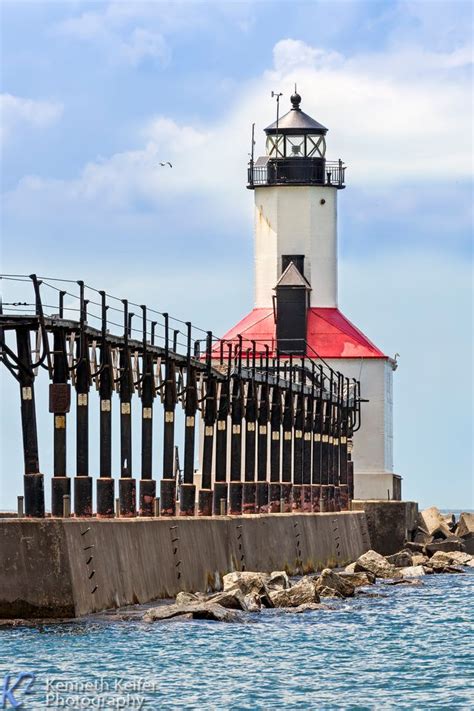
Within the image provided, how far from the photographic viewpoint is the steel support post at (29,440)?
39.8 metres

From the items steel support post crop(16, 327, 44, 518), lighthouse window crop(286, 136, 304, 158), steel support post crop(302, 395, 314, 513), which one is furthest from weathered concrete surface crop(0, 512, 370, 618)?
lighthouse window crop(286, 136, 304, 158)

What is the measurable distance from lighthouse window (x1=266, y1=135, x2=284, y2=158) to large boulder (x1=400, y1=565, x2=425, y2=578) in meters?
31.4

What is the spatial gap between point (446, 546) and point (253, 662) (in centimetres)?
4777

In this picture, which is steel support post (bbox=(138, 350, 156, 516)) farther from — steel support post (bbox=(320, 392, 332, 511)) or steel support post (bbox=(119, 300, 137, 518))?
steel support post (bbox=(320, 392, 332, 511))

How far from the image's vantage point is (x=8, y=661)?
1385 inches

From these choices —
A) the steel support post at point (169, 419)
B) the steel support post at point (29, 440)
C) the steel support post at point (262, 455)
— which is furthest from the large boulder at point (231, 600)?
the steel support post at point (262, 455)

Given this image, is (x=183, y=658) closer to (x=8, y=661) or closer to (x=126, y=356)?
(x=8, y=661)

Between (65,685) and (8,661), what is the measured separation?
2.21m

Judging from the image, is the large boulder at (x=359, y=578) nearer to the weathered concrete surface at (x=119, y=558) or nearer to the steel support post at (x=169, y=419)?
the weathered concrete surface at (x=119, y=558)

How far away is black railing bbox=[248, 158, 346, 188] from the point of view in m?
95.4

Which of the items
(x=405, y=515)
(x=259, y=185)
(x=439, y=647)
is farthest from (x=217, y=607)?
(x=259, y=185)

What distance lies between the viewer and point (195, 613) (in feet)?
139

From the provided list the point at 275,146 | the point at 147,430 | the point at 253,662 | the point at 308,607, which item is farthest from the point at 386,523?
the point at 253,662

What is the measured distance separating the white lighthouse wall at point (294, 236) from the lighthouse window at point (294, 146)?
5.94 ft
